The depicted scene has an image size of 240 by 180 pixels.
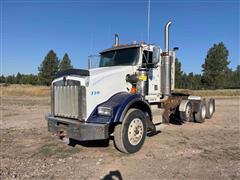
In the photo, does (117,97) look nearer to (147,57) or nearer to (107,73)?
(107,73)

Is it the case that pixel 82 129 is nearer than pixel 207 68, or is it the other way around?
pixel 82 129

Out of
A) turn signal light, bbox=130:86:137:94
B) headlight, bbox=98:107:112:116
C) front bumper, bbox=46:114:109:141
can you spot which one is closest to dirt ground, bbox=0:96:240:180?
front bumper, bbox=46:114:109:141

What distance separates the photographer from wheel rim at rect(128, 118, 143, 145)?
597 cm

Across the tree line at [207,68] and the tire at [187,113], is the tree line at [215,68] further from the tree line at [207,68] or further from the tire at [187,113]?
the tire at [187,113]

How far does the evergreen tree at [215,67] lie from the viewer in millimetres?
52938

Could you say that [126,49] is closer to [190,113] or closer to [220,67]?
[190,113]

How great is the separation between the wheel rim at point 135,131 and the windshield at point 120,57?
6.27 feet

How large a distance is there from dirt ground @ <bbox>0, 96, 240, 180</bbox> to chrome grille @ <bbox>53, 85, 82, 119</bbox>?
1.07 m

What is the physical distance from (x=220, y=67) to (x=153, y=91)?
51249mm

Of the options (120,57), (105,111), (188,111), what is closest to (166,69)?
(120,57)

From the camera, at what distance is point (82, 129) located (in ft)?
17.4

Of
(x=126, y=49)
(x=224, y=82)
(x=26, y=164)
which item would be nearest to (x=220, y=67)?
(x=224, y=82)

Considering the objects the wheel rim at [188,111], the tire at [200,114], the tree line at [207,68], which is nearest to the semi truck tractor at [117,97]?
the wheel rim at [188,111]

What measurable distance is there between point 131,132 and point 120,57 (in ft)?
8.51
